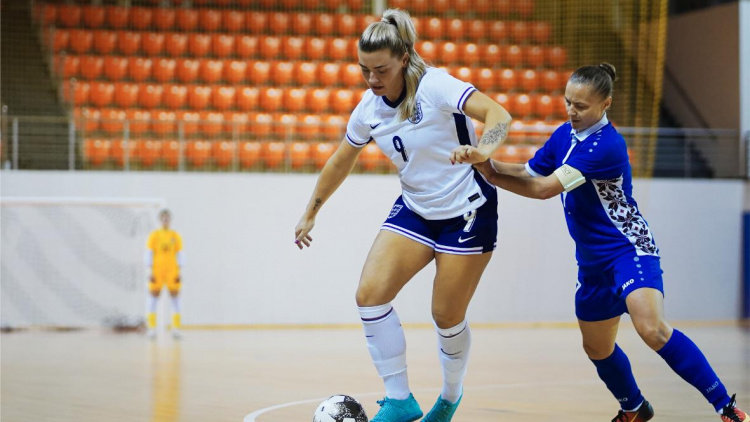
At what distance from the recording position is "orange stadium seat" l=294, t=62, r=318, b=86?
16.4 metres

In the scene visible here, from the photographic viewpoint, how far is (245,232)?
47.5 ft

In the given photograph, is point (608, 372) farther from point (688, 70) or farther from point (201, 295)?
point (688, 70)

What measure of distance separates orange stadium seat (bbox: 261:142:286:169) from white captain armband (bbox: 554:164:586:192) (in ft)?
34.6

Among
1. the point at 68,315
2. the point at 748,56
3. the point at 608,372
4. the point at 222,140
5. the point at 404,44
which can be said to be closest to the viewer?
the point at 404,44

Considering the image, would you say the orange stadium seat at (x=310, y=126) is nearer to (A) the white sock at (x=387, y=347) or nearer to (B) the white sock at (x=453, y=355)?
(B) the white sock at (x=453, y=355)

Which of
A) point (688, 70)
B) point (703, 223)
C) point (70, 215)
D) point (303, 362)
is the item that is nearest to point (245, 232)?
point (70, 215)

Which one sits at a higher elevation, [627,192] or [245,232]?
[627,192]

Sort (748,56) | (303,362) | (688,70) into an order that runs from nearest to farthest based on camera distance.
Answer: (303,362) → (748,56) → (688,70)

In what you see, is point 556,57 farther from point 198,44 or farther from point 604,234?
point 604,234

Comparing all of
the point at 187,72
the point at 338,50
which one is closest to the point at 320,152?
the point at 338,50

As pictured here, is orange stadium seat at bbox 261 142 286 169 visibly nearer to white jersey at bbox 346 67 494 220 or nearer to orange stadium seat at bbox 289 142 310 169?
orange stadium seat at bbox 289 142 310 169

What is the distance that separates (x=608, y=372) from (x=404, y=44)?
76.5 inches

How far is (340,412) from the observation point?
4.62 metres

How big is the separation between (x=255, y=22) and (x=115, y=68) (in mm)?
2639
